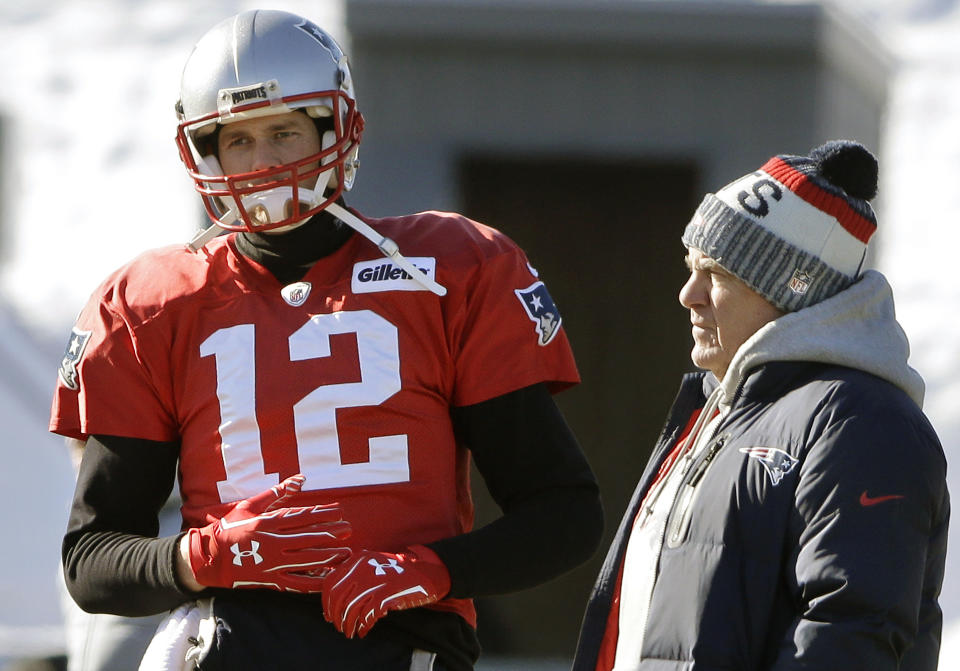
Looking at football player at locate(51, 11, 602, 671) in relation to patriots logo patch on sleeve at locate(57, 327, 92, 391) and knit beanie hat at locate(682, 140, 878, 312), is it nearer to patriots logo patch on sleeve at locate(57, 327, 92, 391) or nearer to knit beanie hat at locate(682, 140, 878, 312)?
patriots logo patch on sleeve at locate(57, 327, 92, 391)

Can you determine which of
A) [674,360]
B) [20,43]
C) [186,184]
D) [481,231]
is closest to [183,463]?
[481,231]

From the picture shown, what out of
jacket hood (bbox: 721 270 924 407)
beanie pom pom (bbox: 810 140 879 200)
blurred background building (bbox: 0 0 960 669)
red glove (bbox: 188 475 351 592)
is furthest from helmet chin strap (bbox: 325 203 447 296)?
blurred background building (bbox: 0 0 960 669)

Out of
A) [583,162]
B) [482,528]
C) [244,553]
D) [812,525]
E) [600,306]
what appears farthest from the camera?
[600,306]

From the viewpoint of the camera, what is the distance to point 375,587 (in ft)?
6.73

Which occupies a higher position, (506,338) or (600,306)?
(506,338)

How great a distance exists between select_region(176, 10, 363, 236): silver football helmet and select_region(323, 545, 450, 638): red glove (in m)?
0.52

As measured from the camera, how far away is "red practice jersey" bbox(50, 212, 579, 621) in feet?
7.14

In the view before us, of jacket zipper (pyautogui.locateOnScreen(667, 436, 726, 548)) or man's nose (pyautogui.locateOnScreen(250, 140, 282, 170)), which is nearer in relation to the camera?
jacket zipper (pyautogui.locateOnScreen(667, 436, 726, 548))

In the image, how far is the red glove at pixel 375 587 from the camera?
2.05m

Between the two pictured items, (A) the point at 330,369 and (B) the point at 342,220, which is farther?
(B) the point at 342,220

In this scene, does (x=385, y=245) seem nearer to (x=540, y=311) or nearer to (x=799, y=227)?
(x=540, y=311)

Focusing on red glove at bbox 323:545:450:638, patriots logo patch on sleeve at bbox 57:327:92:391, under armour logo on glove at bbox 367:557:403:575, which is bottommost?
red glove at bbox 323:545:450:638

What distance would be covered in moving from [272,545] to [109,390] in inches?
15.5

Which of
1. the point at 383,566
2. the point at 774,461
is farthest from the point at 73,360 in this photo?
the point at 774,461
